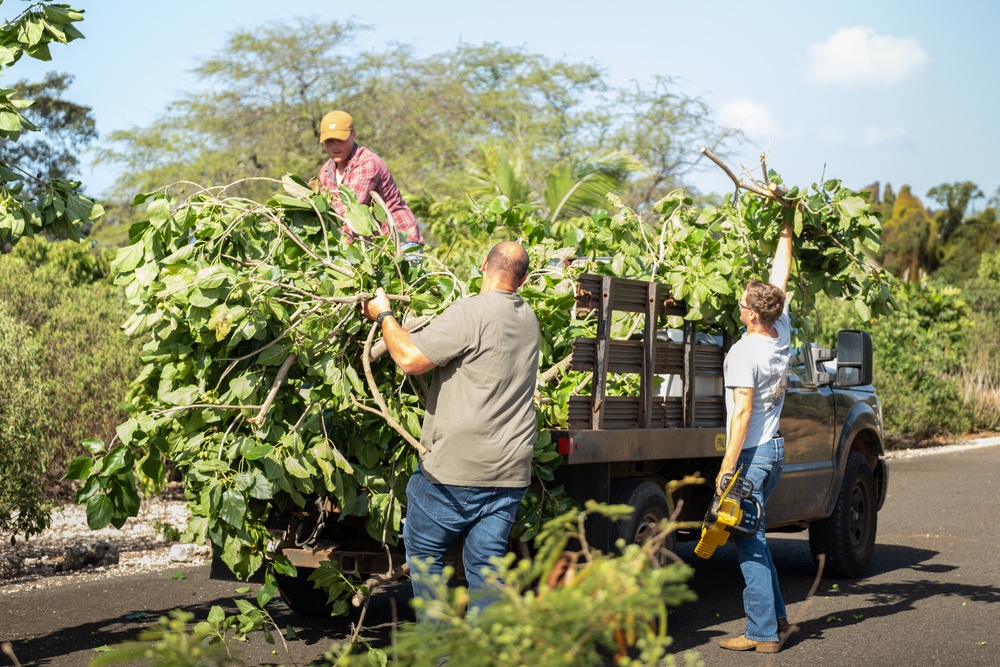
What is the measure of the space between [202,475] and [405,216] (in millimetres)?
2471

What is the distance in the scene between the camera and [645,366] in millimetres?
6863

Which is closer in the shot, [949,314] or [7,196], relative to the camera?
[7,196]

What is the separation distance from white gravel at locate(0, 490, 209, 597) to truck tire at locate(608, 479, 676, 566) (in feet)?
10.5

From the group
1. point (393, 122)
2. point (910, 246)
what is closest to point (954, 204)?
point (910, 246)

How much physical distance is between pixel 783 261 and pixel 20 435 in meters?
5.53

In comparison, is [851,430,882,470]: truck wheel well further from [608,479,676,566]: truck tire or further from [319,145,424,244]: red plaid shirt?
[319,145,424,244]: red plaid shirt

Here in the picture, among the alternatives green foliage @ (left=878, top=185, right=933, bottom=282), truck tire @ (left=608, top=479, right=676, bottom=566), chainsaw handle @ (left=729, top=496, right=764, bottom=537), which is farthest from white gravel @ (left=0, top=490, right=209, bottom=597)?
green foliage @ (left=878, top=185, right=933, bottom=282)

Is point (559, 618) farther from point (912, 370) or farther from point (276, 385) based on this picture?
point (912, 370)

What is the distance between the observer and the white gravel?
894cm

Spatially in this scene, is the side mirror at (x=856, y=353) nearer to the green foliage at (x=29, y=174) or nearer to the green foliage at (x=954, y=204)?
the green foliage at (x=29, y=174)

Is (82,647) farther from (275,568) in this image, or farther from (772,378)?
(772,378)

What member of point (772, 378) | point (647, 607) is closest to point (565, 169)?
point (772, 378)

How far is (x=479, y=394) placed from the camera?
17.0 feet

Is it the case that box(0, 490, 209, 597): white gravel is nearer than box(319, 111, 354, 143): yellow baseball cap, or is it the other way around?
box(319, 111, 354, 143): yellow baseball cap
